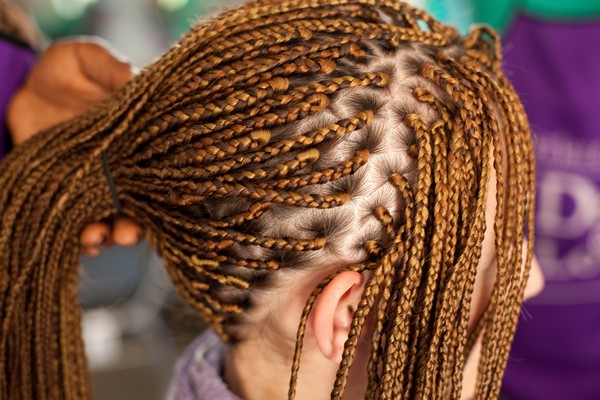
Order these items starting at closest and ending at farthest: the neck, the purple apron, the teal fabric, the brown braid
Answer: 1. the brown braid
2. the neck
3. the purple apron
4. the teal fabric

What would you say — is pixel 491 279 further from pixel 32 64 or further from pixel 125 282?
pixel 125 282

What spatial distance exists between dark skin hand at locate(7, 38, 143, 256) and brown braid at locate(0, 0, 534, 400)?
250 millimetres

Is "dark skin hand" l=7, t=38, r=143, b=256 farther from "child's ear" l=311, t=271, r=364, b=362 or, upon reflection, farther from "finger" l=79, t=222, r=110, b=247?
"child's ear" l=311, t=271, r=364, b=362

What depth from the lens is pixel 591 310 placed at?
50.6 inches

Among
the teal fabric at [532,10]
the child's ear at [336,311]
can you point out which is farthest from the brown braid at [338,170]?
the teal fabric at [532,10]

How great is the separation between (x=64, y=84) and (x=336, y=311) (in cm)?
63

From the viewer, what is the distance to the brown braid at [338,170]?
28.2 inches

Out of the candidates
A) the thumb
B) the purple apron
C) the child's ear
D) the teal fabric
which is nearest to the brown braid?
the child's ear

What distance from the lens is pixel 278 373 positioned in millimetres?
866

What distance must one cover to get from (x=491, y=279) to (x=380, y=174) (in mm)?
210

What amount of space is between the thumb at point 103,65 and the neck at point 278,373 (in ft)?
1.48

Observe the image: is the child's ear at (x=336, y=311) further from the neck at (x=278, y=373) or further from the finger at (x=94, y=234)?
the finger at (x=94, y=234)

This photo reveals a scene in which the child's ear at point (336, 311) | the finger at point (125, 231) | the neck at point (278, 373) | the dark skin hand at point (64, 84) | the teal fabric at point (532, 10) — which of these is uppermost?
the teal fabric at point (532, 10)

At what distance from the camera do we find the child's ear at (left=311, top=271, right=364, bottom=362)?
2.41 feet
